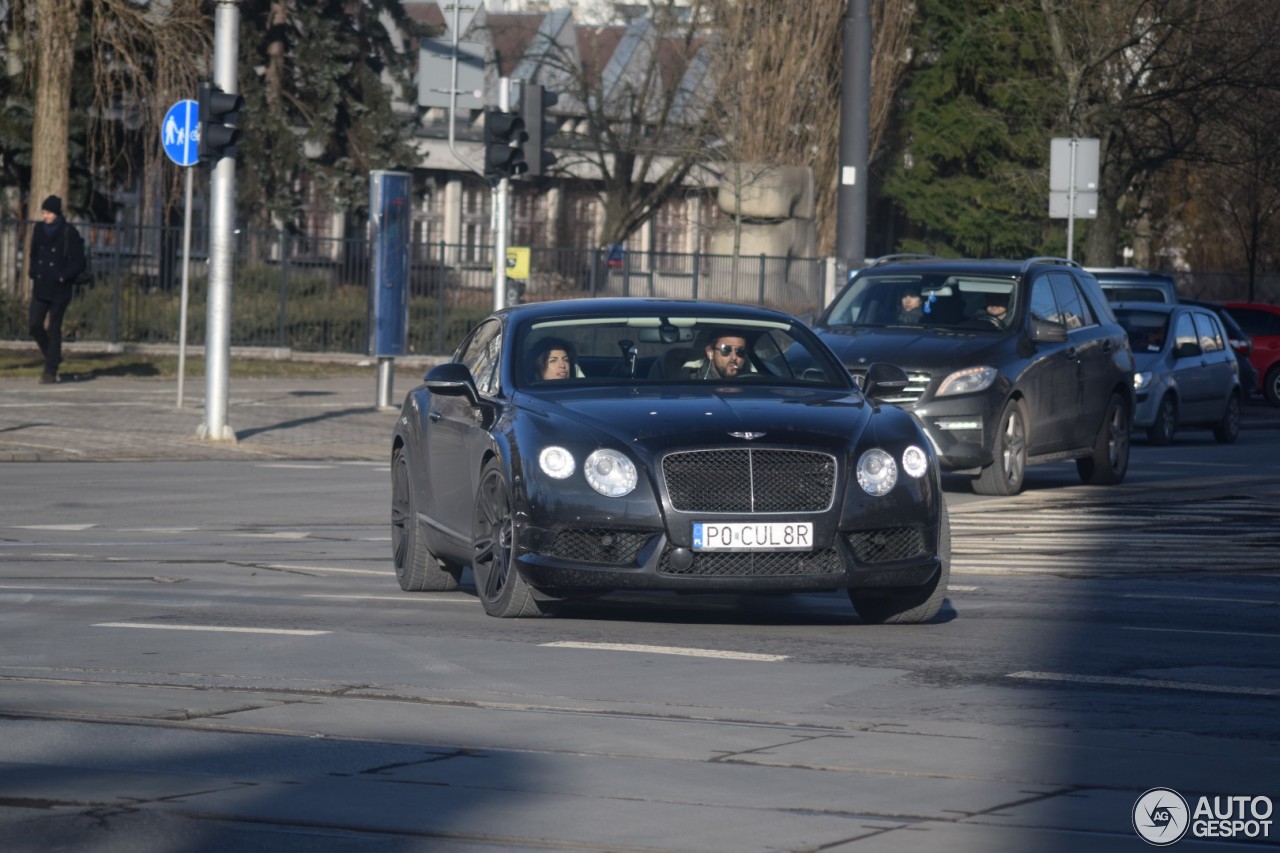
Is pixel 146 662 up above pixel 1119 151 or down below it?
below

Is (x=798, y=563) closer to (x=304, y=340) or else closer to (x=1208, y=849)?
(x=1208, y=849)

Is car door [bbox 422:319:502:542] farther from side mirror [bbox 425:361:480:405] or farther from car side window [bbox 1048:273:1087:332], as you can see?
car side window [bbox 1048:273:1087:332]

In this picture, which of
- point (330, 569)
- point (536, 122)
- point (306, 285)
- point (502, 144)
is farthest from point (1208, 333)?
point (330, 569)

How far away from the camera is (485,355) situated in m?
11.2

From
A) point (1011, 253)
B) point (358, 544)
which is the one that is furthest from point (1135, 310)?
point (1011, 253)

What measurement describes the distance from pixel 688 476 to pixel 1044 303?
9.45 m

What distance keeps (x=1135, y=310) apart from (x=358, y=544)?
Answer: 1489cm

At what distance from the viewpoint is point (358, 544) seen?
45.8ft

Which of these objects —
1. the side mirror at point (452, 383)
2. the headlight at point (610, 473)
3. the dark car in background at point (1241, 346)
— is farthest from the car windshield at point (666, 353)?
the dark car in background at point (1241, 346)

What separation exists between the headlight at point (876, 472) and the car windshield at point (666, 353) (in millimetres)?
992

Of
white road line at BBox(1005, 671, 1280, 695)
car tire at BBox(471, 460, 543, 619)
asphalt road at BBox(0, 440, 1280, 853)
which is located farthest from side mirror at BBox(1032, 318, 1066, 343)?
white road line at BBox(1005, 671, 1280, 695)

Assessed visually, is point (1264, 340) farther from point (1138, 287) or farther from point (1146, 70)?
point (1138, 287)

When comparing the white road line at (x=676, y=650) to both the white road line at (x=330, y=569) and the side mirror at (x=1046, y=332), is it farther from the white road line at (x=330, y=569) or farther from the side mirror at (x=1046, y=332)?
the side mirror at (x=1046, y=332)

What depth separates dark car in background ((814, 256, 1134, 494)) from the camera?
55.3 ft
